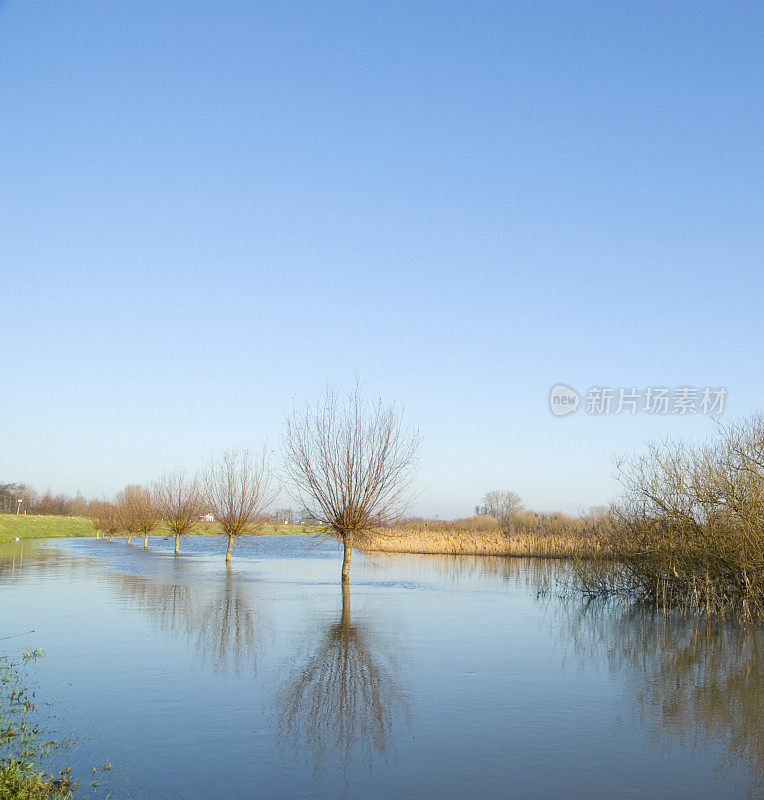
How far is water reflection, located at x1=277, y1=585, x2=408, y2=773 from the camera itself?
6.81 metres

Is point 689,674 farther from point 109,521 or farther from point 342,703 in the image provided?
point 109,521

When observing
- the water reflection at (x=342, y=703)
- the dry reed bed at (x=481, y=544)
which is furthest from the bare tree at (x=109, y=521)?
the water reflection at (x=342, y=703)

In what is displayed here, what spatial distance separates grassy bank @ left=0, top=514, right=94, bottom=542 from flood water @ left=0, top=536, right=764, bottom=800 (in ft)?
118

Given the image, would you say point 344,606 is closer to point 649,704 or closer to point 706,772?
point 649,704

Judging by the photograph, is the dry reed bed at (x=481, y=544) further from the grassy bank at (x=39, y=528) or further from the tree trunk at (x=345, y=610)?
the grassy bank at (x=39, y=528)

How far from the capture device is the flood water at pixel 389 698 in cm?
610

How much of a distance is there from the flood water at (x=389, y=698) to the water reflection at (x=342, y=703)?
1.3 inches

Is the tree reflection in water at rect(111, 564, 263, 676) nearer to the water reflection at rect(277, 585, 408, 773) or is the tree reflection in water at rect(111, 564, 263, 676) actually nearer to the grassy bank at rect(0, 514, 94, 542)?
the water reflection at rect(277, 585, 408, 773)

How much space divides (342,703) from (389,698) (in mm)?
669

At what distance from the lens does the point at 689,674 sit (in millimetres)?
10438

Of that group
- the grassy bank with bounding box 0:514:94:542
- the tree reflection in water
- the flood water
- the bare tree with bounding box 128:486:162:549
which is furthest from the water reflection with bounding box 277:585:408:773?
the grassy bank with bounding box 0:514:94:542

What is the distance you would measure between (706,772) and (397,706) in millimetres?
3349

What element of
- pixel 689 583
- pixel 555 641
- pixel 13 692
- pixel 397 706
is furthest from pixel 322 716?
pixel 689 583

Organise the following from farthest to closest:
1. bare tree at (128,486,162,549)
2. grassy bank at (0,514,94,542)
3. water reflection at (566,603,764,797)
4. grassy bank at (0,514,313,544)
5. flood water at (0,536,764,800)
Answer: grassy bank at (0,514,313,544)
grassy bank at (0,514,94,542)
bare tree at (128,486,162,549)
water reflection at (566,603,764,797)
flood water at (0,536,764,800)
